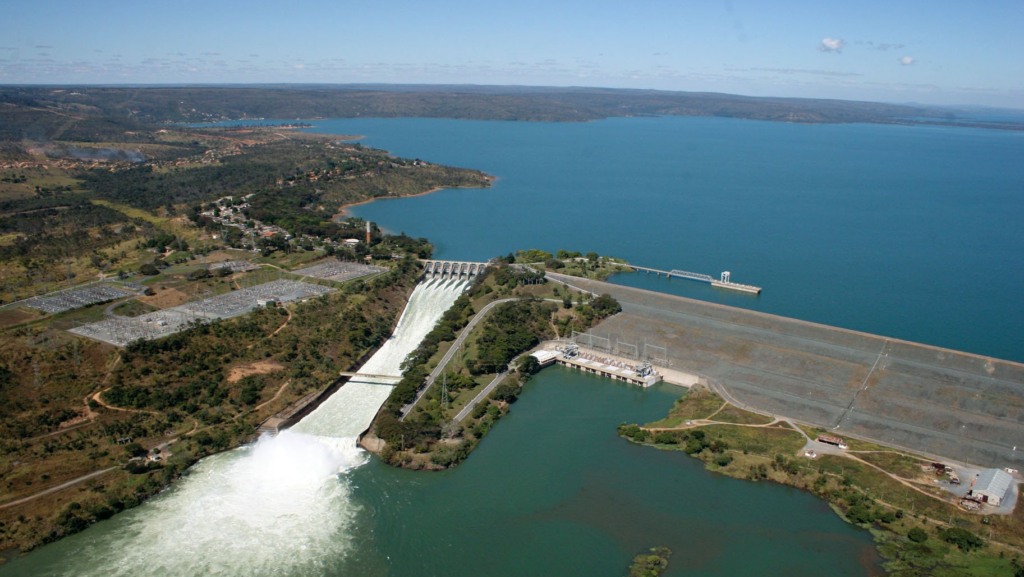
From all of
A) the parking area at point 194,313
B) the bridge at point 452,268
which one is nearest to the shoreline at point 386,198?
the bridge at point 452,268

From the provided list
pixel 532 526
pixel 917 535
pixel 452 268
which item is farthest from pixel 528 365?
pixel 452 268

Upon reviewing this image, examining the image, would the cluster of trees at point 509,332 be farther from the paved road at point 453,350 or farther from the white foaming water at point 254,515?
the white foaming water at point 254,515

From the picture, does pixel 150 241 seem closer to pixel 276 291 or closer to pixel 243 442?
pixel 276 291

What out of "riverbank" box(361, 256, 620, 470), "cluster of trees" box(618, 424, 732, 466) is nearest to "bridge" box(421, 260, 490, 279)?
"riverbank" box(361, 256, 620, 470)

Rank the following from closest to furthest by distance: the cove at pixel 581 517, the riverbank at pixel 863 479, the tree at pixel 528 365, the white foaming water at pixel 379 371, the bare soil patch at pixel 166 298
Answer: the riverbank at pixel 863 479, the cove at pixel 581 517, the white foaming water at pixel 379 371, the tree at pixel 528 365, the bare soil patch at pixel 166 298

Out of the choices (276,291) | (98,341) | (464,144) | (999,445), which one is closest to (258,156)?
(464,144)

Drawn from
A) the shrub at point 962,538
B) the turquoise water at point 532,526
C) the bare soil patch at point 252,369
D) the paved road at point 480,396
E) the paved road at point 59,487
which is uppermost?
the shrub at point 962,538
